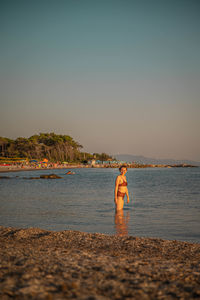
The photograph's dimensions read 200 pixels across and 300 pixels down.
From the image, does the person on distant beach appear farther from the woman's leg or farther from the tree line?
the tree line

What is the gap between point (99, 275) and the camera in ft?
15.1

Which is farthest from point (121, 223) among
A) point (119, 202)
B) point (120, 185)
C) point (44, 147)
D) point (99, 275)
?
point (44, 147)

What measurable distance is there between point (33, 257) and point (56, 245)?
2.02 m

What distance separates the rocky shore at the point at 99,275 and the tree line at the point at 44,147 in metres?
128

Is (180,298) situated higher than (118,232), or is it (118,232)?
(180,298)

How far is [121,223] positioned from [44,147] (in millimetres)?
140146

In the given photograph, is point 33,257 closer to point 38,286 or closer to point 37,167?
point 38,286

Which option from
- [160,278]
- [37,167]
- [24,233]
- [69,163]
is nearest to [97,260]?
[160,278]

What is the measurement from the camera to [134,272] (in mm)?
4859

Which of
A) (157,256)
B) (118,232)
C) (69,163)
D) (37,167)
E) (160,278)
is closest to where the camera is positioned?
(160,278)

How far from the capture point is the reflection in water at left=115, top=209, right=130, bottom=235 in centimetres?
999

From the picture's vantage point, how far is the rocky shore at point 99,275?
395cm

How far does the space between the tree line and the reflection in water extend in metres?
123

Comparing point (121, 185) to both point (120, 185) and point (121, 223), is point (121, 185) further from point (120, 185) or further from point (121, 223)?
point (121, 223)
